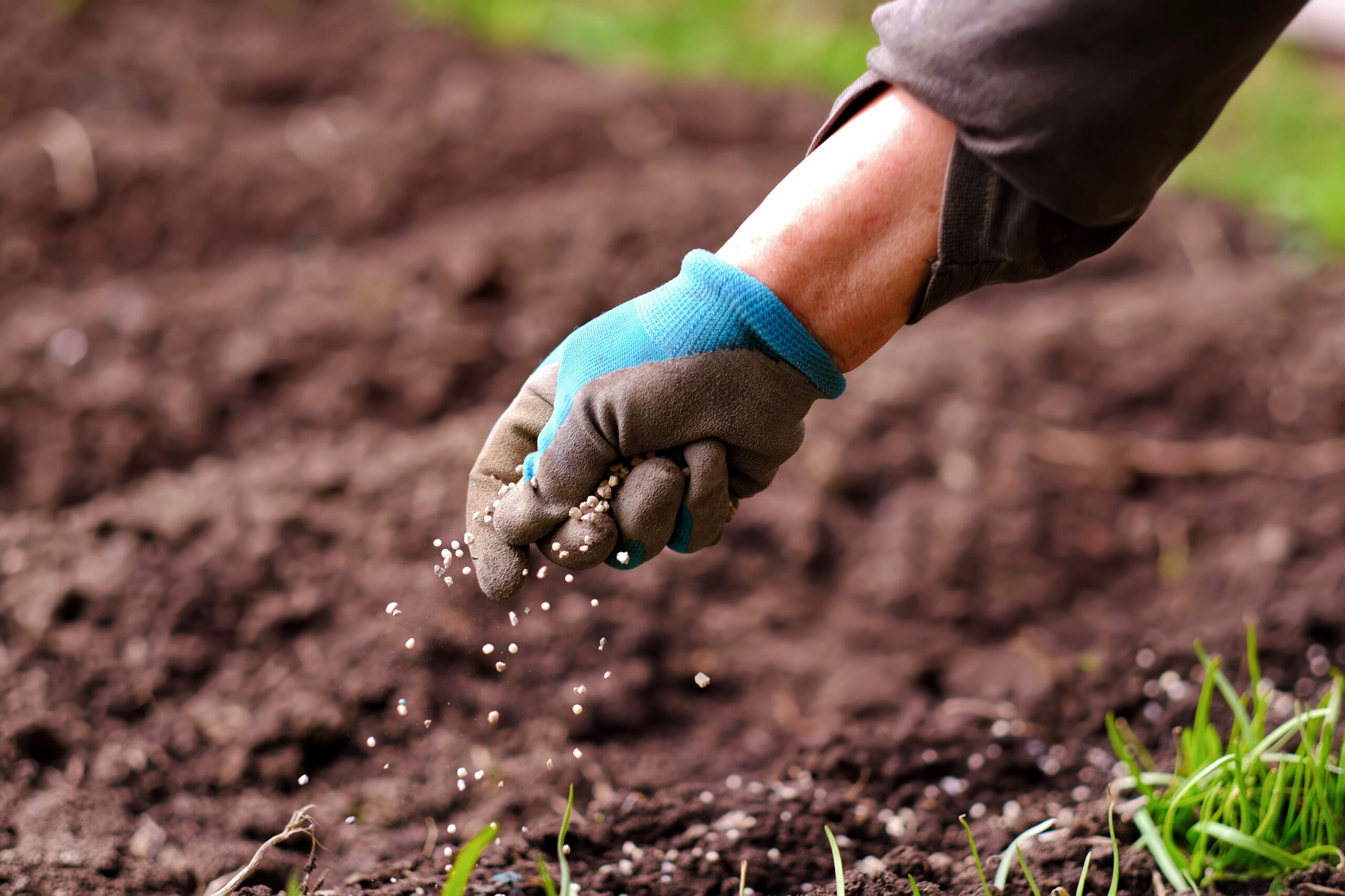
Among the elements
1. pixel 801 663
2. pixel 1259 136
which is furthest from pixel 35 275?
pixel 1259 136

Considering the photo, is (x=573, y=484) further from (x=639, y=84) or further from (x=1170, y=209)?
(x=1170, y=209)

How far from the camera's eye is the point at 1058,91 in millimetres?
1081

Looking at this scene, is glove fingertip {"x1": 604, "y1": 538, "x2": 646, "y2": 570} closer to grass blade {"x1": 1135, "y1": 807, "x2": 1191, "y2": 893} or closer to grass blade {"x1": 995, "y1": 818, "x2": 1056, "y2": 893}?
grass blade {"x1": 995, "y1": 818, "x2": 1056, "y2": 893}

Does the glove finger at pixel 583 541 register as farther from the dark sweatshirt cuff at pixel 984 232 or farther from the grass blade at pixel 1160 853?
the grass blade at pixel 1160 853

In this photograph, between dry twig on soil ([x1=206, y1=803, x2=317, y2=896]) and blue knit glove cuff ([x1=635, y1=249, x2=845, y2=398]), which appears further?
dry twig on soil ([x1=206, y1=803, x2=317, y2=896])

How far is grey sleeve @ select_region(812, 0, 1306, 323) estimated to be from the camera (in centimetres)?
107

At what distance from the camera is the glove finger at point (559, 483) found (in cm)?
127

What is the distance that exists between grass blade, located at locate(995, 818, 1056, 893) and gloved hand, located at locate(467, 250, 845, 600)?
634 mm

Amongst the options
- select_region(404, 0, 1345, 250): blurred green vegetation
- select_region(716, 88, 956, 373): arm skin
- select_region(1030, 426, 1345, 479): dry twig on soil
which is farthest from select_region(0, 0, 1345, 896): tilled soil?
select_region(716, 88, 956, 373): arm skin

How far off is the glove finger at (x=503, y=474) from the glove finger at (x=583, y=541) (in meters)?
0.05

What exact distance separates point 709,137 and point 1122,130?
11.0 feet

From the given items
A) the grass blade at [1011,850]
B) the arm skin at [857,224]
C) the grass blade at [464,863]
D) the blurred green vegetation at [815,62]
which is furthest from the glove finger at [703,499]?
the blurred green vegetation at [815,62]

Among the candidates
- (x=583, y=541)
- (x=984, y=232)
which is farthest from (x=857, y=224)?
(x=583, y=541)

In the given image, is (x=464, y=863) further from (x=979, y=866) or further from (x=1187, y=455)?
(x=1187, y=455)
